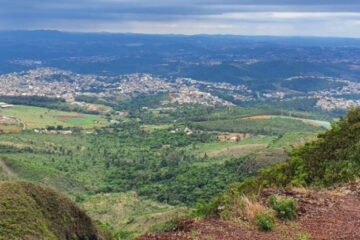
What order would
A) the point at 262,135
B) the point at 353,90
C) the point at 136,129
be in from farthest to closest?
1. the point at 353,90
2. the point at 136,129
3. the point at 262,135

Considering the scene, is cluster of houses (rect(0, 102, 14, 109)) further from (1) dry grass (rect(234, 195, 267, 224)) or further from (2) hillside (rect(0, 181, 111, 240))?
(1) dry grass (rect(234, 195, 267, 224))

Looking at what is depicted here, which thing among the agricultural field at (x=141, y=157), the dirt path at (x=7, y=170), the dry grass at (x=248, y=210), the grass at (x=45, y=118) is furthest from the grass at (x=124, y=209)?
the grass at (x=45, y=118)

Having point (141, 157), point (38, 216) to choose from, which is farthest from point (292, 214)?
point (141, 157)

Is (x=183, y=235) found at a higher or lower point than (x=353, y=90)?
higher

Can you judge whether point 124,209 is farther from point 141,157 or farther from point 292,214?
point 292,214

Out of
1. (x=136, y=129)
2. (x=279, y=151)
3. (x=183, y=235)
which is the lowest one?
(x=136, y=129)

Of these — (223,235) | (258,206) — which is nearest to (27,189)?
(223,235)

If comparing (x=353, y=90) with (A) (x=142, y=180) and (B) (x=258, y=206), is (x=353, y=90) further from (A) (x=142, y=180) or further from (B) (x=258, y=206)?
(B) (x=258, y=206)

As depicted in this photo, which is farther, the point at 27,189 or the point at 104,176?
the point at 104,176
